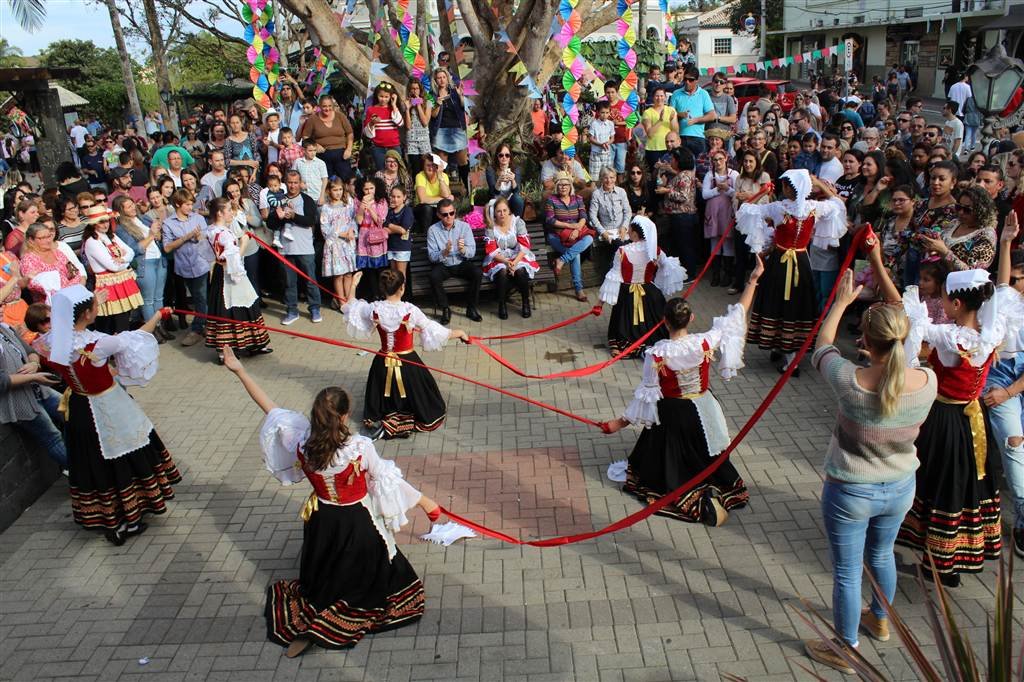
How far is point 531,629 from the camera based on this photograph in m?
4.50

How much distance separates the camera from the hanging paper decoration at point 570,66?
11.1 meters

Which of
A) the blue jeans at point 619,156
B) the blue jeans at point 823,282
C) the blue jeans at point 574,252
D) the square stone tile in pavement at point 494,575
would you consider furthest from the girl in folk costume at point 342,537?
the blue jeans at point 619,156

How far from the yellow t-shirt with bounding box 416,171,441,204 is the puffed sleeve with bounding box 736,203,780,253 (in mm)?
4241

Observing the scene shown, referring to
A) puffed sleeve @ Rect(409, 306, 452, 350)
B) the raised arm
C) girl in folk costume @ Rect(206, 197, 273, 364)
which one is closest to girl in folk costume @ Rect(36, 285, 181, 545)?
the raised arm

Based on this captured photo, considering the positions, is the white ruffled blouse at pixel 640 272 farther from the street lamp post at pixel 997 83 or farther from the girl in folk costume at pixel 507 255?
the street lamp post at pixel 997 83

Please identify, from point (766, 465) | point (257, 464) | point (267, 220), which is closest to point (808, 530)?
point (766, 465)

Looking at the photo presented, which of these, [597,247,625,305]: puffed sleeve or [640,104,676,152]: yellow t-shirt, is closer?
[597,247,625,305]: puffed sleeve

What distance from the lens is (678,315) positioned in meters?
5.37

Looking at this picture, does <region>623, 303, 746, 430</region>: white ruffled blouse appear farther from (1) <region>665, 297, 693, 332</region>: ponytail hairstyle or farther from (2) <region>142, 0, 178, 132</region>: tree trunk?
(2) <region>142, 0, 178, 132</region>: tree trunk

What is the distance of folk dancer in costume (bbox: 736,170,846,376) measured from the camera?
7625 millimetres

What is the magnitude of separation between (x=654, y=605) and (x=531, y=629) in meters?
0.72

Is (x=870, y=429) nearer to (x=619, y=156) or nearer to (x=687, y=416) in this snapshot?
(x=687, y=416)

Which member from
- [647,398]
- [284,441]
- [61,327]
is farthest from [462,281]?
[284,441]

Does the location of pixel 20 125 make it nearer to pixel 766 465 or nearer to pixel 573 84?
pixel 573 84
